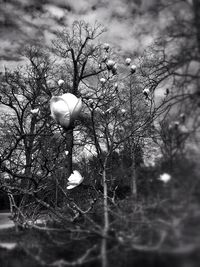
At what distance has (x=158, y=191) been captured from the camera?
1280 mm

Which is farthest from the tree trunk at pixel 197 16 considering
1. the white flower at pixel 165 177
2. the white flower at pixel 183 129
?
the white flower at pixel 165 177

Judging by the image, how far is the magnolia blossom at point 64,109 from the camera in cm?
226

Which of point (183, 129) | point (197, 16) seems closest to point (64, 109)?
point (183, 129)

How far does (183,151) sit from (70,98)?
136 cm

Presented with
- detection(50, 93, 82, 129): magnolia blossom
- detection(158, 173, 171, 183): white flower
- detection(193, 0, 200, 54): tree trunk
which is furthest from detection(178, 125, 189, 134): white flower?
detection(50, 93, 82, 129): magnolia blossom

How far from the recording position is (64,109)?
7.41 feet

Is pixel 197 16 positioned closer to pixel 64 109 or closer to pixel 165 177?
pixel 165 177

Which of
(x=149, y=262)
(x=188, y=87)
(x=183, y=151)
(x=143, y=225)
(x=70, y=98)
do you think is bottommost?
(x=149, y=262)

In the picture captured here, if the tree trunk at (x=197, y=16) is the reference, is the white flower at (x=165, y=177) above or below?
below

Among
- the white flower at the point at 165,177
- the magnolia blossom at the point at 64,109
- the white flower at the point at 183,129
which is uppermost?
the magnolia blossom at the point at 64,109

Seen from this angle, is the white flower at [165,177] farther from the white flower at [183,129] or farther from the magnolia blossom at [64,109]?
the magnolia blossom at [64,109]

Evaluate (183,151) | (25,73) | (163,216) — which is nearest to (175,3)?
(183,151)

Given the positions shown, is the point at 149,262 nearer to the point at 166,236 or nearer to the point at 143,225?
the point at 166,236

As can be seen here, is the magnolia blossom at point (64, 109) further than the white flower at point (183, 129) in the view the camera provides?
Yes
